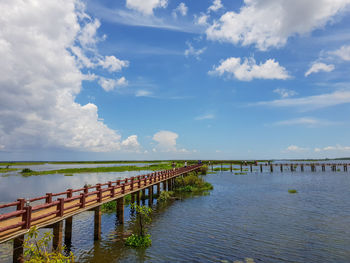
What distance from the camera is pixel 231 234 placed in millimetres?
16875

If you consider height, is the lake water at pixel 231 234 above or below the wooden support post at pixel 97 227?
below

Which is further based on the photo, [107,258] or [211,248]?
[211,248]

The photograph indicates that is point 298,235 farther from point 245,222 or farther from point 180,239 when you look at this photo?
point 180,239

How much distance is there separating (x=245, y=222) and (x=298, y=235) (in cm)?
419

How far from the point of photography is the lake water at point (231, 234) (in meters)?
13.4

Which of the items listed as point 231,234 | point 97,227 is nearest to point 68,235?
point 97,227

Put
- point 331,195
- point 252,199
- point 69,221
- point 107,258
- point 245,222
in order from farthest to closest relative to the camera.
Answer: point 331,195 < point 252,199 < point 245,222 < point 69,221 < point 107,258

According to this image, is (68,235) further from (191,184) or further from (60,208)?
(191,184)

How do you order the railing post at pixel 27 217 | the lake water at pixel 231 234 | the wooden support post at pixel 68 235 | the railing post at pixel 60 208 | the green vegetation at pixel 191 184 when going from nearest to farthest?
the railing post at pixel 27 217, the railing post at pixel 60 208, the lake water at pixel 231 234, the wooden support post at pixel 68 235, the green vegetation at pixel 191 184

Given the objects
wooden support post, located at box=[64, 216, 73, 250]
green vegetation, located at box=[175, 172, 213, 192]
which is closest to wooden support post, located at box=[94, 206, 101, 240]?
wooden support post, located at box=[64, 216, 73, 250]

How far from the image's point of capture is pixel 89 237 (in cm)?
1666

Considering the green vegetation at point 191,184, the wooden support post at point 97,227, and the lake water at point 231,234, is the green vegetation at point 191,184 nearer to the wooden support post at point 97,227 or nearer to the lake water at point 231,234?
the lake water at point 231,234

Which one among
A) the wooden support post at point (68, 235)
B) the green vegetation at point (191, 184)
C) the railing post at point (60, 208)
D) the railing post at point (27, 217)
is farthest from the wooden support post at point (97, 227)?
the green vegetation at point (191, 184)

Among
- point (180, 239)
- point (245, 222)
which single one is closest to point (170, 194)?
point (245, 222)
